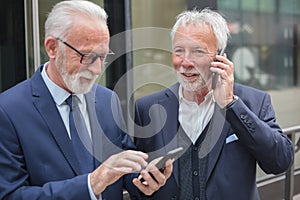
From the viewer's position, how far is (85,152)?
70.3 inches

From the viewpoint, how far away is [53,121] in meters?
1.73

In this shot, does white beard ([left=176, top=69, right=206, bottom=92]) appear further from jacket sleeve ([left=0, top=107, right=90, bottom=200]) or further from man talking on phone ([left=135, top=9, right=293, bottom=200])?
jacket sleeve ([left=0, top=107, right=90, bottom=200])

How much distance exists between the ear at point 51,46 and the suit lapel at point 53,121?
0.43 ft

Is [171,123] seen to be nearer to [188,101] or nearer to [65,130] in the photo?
[188,101]

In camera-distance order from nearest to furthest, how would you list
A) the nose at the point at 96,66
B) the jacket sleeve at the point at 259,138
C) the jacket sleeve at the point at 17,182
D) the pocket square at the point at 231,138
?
the jacket sleeve at the point at 17,182, the nose at the point at 96,66, the jacket sleeve at the point at 259,138, the pocket square at the point at 231,138

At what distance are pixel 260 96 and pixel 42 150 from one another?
989mm

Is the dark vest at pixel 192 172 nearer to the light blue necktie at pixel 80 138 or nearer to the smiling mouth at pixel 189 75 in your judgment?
the smiling mouth at pixel 189 75

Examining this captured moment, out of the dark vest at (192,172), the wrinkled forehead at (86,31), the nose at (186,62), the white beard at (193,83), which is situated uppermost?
the wrinkled forehead at (86,31)

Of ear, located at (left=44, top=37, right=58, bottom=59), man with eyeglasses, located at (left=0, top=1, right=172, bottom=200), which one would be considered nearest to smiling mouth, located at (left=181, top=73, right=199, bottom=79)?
man with eyeglasses, located at (left=0, top=1, right=172, bottom=200)

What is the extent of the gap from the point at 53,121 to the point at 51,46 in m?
0.28

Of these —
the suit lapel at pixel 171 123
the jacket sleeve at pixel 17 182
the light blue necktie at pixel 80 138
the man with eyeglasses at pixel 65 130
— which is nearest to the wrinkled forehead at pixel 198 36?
the suit lapel at pixel 171 123

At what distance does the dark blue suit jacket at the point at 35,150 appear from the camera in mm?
1632

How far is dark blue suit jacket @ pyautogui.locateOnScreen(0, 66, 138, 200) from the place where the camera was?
5.35 feet

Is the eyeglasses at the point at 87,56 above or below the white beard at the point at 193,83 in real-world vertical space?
above
